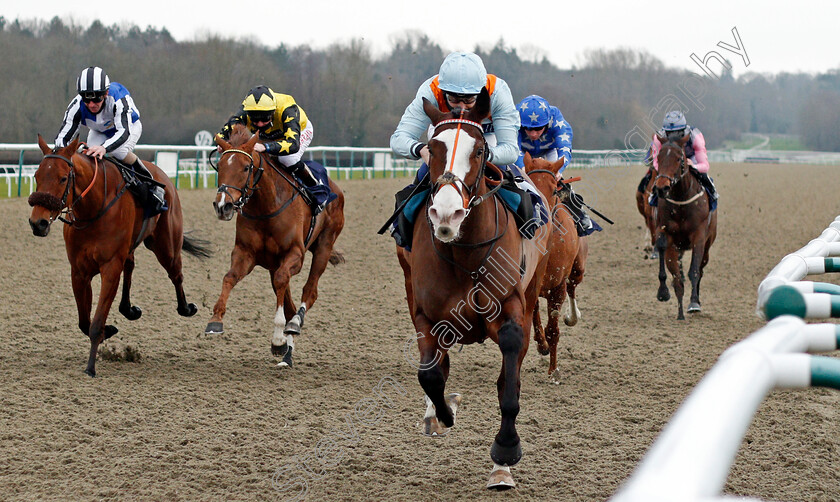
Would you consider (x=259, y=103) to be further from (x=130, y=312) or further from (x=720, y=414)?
(x=720, y=414)

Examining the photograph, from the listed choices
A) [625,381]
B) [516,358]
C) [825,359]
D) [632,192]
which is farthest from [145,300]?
[632,192]

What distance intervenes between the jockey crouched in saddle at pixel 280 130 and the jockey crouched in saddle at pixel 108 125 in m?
0.72

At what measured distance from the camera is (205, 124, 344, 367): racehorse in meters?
6.27

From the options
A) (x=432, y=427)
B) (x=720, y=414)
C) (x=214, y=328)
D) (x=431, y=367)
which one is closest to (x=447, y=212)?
(x=431, y=367)

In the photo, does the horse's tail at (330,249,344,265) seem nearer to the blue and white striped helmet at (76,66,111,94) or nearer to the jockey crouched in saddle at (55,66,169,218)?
the jockey crouched in saddle at (55,66,169,218)

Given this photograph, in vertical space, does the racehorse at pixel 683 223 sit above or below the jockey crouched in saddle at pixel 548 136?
below

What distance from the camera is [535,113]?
6734mm

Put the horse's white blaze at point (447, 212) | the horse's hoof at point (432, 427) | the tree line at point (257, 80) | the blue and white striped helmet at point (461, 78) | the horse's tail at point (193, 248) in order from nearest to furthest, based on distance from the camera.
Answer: the horse's white blaze at point (447, 212)
the blue and white striped helmet at point (461, 78)
the horse's hoof at point (432, 427)
the horse's tail at point (193, 248)
the tree line at point (257, 80)

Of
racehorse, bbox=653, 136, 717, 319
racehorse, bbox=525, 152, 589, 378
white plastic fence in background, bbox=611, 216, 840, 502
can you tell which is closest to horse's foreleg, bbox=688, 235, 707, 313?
racehorse, bbox=653, 136, 717, 319

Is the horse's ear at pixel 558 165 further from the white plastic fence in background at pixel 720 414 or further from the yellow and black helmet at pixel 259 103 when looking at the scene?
the white plastic fence in background at pixel 720 414

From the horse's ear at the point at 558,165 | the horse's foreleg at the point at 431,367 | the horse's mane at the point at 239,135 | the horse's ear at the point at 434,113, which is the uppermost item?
the horse's ear at the point at 434,113

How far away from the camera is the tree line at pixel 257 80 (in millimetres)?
26266

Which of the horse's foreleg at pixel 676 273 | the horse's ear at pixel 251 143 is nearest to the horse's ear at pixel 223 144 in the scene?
the horse's ear at pixel 251 143

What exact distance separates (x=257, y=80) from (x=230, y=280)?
86.8ft
